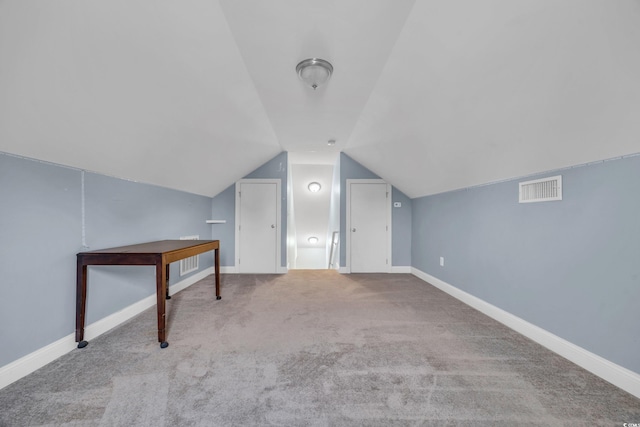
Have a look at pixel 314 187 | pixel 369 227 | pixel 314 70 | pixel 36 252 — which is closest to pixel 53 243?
pixel 36 252

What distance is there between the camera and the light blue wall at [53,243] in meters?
1.49

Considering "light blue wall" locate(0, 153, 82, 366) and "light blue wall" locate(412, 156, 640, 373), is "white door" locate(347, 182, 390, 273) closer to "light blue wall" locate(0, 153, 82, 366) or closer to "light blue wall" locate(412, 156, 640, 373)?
"light blue wall" locate(412, 156, 640, 373)

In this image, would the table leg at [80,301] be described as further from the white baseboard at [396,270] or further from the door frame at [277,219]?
the white baseboard at [396,270]

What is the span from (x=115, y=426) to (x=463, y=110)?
2898 mm

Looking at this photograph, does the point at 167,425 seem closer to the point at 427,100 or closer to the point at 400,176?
the point at 427,100

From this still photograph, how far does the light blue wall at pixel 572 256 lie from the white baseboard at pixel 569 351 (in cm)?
4

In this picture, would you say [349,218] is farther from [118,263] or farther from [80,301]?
[80,301]

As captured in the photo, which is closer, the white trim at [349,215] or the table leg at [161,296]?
the table leg at [161,296]

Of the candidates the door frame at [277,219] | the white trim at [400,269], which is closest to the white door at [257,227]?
the door frame at [277,219]

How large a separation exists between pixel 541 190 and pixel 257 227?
12.7ft

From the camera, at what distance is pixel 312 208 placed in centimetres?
651

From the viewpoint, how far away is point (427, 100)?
212 cm

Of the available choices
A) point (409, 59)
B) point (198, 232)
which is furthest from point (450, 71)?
point (198, 232)

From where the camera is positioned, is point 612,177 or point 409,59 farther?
point 409,59
